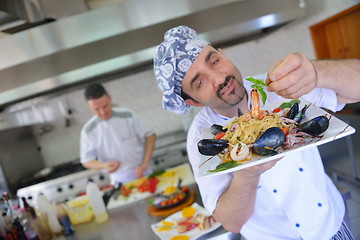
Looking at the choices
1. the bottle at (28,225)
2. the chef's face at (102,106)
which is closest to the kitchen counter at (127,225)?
the bottle at (28,225)

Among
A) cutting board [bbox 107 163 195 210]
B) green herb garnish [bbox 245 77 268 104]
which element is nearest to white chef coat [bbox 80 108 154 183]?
cutting board [bbox 107 163 195 210]

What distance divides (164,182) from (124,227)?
504mm

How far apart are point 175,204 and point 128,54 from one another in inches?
41.0

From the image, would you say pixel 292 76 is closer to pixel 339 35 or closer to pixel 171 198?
pixel 171 198

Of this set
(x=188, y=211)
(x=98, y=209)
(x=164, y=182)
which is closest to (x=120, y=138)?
(x=164, y=182)

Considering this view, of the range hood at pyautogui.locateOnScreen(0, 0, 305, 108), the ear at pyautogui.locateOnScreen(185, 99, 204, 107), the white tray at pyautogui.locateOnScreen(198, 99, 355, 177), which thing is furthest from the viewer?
the range hood at pyautogui.locateOnScreen(0, 0, 305, 108)

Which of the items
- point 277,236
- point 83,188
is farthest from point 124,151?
point 277,236

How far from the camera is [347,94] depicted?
2.63ft

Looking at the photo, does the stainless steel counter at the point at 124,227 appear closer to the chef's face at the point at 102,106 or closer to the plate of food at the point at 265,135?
the plate of food at the point at 265,135

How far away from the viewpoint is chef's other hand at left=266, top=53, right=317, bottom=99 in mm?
687

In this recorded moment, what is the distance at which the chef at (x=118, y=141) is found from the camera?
253cm

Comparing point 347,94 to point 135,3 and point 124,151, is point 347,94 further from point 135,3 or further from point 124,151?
point 124,151

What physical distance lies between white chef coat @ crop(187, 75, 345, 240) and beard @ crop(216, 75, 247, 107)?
6 centimetres

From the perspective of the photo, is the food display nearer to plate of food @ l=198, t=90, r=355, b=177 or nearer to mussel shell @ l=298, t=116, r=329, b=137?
plate of food @ l=198, t=90, r=355, b=177
